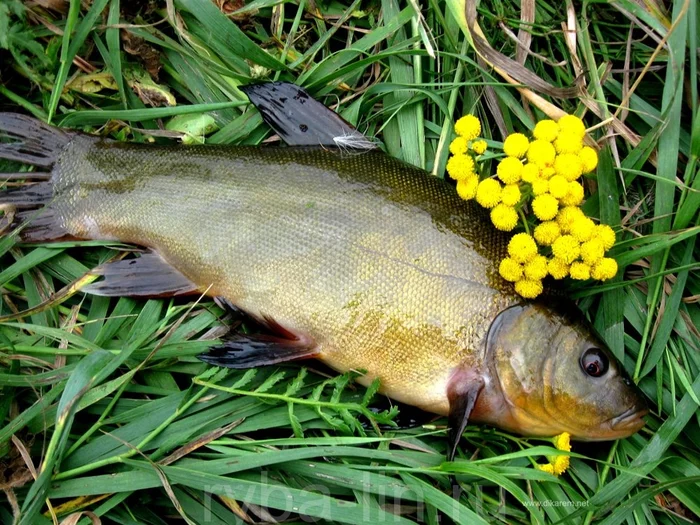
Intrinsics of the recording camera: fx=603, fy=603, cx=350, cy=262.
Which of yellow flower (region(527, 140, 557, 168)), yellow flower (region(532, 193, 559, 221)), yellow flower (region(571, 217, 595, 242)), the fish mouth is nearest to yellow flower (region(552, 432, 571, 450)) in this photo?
the fish mouth

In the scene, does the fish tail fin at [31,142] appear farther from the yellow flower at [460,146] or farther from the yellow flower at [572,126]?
the yellow flower at [572,126]

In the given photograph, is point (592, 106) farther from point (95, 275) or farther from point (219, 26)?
point (95, 275)

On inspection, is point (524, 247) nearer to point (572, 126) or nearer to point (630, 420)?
point (572, 126)

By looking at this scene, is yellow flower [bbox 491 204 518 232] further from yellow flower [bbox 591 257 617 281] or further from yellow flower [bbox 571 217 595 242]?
yellow flower [bbox 591 257 617 281]

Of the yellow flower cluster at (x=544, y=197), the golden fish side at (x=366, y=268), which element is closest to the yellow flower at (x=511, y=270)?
the yellow flower cluster at (x=544, y=197)

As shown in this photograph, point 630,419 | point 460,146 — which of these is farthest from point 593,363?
point 460,146
